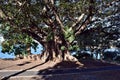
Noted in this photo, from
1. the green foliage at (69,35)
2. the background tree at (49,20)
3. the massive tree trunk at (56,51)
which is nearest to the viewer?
the background tree at (49,20)

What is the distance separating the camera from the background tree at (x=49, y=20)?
2239cm

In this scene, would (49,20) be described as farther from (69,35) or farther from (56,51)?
(56,51)

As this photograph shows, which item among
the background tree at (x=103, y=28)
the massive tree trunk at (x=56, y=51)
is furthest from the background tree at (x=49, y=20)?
the background tree at (x=103, y=28)

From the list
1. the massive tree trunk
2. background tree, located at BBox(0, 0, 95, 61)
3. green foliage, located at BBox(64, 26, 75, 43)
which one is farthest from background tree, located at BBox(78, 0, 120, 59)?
the massive tree trunk

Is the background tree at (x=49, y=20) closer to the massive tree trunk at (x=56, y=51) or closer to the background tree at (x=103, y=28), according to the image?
the massive tree trunk at (x=56, y=51)

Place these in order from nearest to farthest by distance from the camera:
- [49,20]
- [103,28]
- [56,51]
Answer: [49,20]
[56,51]
[103,28]

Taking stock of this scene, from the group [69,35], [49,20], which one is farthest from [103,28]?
[49,20]

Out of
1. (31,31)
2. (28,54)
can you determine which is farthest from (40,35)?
(28,54)

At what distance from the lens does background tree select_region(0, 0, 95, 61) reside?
882 inches

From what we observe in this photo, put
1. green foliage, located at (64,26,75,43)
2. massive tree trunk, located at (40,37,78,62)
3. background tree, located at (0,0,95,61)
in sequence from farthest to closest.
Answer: massive tree trunk, located at (40,37,78,62), green foliage, located at (64,26,75,43), background tree, located at (0,0,95,61)

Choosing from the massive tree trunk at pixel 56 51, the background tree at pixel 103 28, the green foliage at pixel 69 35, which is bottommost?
the massive tree trunk at pixel 56 51

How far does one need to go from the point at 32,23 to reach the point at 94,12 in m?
4.70

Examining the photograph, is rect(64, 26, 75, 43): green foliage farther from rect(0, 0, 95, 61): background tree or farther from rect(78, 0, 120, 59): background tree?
rect(78, 0, 120, 59): background tree

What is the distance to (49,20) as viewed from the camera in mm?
25344
